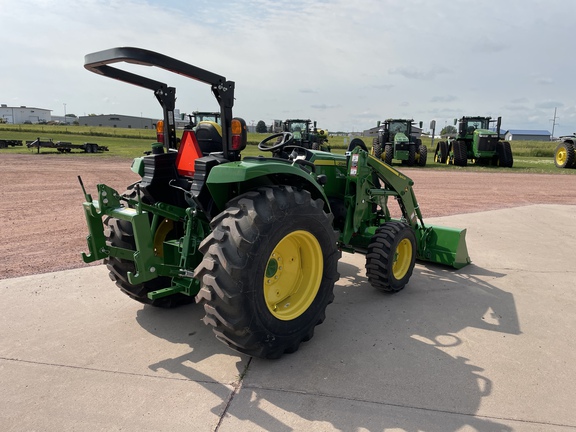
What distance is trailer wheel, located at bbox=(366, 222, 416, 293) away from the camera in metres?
4.61

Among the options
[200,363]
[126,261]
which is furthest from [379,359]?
[126,261]

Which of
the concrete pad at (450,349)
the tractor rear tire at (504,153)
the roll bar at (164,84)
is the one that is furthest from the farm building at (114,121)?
the concrete pad at (450,349)

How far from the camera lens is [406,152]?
21.7m

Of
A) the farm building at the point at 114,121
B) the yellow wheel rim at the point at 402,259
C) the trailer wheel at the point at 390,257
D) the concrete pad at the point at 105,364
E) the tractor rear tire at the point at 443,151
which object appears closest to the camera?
the concrete pad at the point at 105,364

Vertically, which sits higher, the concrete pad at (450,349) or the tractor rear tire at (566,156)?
the tractor rear tire at (566,156)

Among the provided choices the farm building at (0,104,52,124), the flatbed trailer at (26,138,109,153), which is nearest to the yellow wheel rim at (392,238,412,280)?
the flatbed trailer at (26,138,109,153)

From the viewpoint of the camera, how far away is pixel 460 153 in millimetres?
22812

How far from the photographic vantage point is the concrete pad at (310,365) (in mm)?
2660

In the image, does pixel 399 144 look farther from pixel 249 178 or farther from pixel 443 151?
pixel 249 178

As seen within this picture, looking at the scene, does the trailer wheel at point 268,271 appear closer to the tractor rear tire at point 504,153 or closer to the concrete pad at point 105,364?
the concrete pad at point 105,364

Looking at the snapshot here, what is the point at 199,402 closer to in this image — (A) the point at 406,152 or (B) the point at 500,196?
(B) the point at 500,196

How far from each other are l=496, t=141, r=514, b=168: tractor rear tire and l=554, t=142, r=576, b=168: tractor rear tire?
2.59 meters

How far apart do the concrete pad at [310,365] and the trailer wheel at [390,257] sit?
0.17 meters

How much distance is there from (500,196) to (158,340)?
12119mm
